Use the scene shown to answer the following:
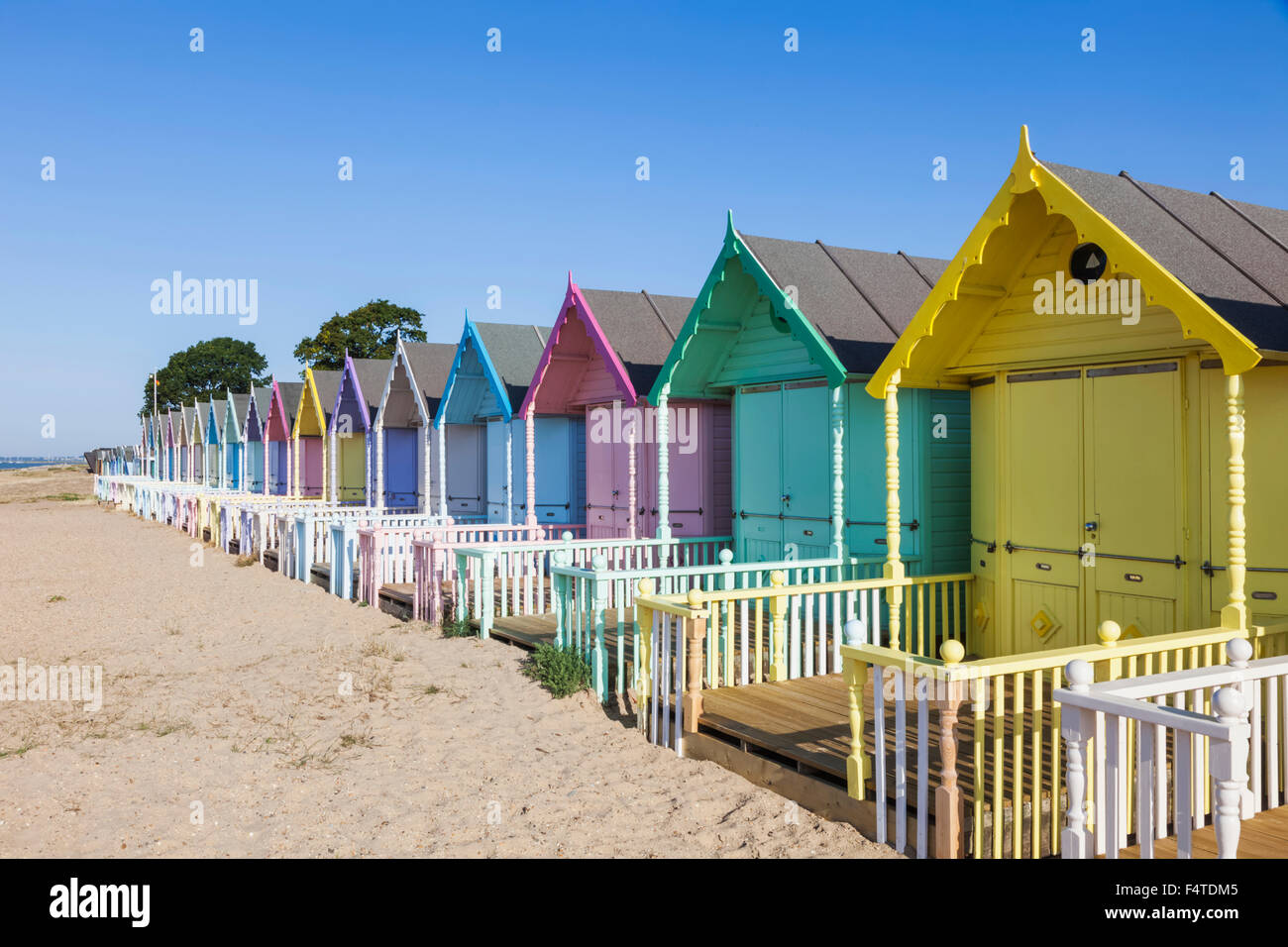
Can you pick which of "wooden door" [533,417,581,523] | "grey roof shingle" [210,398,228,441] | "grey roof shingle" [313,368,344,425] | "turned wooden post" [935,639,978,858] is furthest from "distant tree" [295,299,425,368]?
"turned wooden post" [935,639,978,858]

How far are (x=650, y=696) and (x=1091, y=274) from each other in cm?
472

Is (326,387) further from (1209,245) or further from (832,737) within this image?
(1209,245)

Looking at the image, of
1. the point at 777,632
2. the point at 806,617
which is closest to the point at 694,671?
the point at 777,632

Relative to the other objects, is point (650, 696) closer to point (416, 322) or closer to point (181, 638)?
point (181, 638)

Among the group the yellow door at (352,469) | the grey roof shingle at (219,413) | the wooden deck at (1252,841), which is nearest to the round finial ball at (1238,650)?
the wooden deck at (1252,841)

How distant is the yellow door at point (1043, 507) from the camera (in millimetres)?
7957

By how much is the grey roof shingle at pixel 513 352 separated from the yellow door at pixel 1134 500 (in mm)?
10328

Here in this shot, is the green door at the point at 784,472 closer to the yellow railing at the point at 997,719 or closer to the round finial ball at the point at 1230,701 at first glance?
the yellow railing at the point at 997,719

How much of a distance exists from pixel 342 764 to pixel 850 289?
734 cm

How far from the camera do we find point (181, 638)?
40.0ft

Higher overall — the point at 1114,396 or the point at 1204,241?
the point at 1204,241

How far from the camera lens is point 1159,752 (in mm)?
4168

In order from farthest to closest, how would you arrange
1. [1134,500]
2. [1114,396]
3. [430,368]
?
[430,368] < [1114,396] < [1134,500]

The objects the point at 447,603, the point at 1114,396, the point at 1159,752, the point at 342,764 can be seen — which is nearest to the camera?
the point at 1159,752
